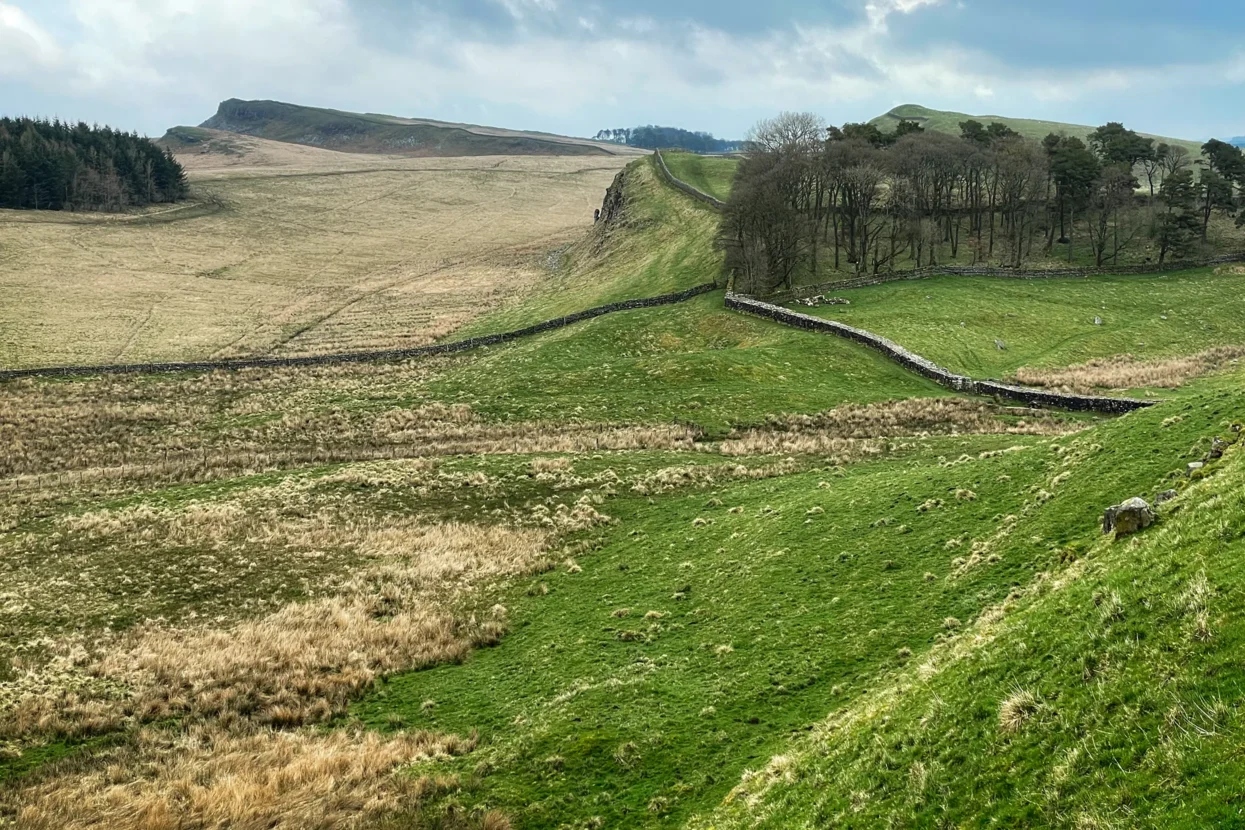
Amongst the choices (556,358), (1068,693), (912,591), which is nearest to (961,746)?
(1068,693)

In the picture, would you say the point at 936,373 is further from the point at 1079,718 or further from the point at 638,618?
the point at 1079,718

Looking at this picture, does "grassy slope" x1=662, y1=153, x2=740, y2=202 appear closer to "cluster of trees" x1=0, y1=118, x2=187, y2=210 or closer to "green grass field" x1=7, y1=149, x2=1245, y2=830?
"green grass field" x1=7, y1=149, x2=1245, y2=830

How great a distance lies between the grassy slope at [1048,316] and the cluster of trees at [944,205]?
21.3ft

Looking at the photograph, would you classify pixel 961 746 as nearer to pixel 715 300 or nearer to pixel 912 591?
pixel 912 591

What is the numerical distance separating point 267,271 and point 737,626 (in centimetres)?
11446

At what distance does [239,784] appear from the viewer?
17094 millimetres

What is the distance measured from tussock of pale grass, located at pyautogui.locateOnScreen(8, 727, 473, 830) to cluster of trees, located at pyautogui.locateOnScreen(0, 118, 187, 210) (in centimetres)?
16462

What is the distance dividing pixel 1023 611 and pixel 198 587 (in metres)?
27.0

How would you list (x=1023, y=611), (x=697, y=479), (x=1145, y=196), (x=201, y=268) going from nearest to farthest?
(x=1023, y=611) → (x=697, y=479) → (x=1145, y=196) → (x=201, y=268)

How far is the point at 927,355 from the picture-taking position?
5428 centimetres

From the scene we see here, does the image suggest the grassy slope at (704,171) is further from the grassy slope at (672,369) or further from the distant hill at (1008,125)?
the distant hill at (1008,125)

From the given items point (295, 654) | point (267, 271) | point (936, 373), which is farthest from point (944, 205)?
point (267, 271)

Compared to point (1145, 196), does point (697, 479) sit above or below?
below

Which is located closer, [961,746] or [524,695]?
[961,746]
